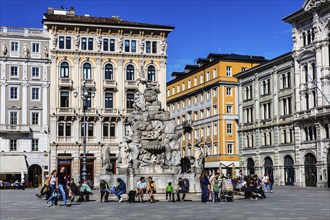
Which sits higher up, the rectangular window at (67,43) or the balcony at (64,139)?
the rectangular window at (67,43)

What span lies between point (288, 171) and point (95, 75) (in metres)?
27.2

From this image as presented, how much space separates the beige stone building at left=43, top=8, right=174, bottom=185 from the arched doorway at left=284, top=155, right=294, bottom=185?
18.5 metres

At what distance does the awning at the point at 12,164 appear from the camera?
68.9m

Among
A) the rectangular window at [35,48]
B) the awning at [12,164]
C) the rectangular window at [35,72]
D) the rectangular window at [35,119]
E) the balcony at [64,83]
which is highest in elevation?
the rectangular window at [35,48]

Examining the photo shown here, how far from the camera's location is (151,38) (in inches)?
3100

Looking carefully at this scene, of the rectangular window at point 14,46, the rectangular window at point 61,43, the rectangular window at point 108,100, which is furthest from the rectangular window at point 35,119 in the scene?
the rectangular window at point 61,43

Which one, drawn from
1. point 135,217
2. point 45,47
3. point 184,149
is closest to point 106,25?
point 45,47

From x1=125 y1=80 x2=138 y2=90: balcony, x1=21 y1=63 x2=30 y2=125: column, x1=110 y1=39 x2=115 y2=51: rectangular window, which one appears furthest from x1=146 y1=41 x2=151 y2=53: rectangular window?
x1=21 y1=63 x2=30 y2=125: column

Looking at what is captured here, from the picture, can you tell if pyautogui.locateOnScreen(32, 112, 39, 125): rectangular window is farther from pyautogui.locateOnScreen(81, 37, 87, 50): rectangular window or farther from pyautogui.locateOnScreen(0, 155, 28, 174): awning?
pyautogui.locateOnScreen(81, 37, 87, 50): rectangular window

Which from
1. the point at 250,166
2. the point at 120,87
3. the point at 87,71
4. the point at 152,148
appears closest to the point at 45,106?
the point at 87,71

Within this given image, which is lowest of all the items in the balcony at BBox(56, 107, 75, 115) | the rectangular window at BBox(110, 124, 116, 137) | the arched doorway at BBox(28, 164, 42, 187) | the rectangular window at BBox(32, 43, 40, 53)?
the arched doorway at BBox(28, 164, 42, 187)

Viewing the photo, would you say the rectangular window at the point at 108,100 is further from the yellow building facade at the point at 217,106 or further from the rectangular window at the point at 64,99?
the yellow building facade at the point at 217,106

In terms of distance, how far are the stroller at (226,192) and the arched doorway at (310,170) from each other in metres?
33.4

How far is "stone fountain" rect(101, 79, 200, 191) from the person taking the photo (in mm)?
38406
